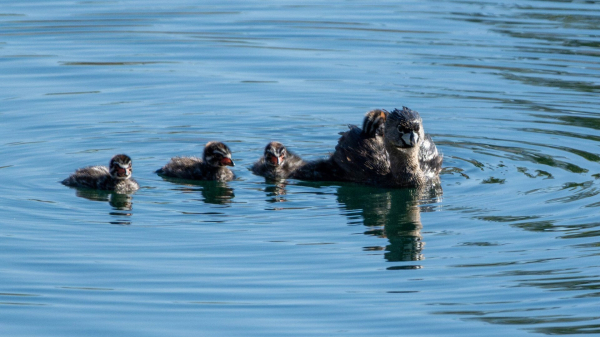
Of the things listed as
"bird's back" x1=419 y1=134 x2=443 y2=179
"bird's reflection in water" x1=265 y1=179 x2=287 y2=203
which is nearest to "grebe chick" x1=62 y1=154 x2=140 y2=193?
"bird's reflection in water" x1=265 y1=179 x2=287 y2=203

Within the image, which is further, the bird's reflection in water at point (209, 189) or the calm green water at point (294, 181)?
the bird's reflection in water at point (209, 189)

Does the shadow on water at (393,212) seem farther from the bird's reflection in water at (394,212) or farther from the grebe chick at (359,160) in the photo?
the grebe chick at (359,160)

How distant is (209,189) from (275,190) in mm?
710

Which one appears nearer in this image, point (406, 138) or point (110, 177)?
point (110, 177)

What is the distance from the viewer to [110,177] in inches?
419

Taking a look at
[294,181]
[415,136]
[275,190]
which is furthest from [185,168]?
[415,136]

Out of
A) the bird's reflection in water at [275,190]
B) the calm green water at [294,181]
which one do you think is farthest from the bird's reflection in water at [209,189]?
the bird's reflection in water at [275,190]

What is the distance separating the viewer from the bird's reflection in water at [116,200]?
9.64 metres

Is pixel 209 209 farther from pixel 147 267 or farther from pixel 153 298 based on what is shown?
pixel 153 298

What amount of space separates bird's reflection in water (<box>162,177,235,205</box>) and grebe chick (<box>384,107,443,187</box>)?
172 centimetres

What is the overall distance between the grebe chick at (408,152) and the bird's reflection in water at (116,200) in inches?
108

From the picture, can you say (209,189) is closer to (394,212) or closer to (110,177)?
(110,177)

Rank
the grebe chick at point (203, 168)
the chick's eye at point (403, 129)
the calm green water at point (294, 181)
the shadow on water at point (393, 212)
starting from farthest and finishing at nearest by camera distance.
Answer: the grebe chick at point (203, 168) < the chick's eye at point (403, 129) < the shadow on water at point (393, 212) < the calm green water at point (294, 181)

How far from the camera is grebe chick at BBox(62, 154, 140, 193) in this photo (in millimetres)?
10500
